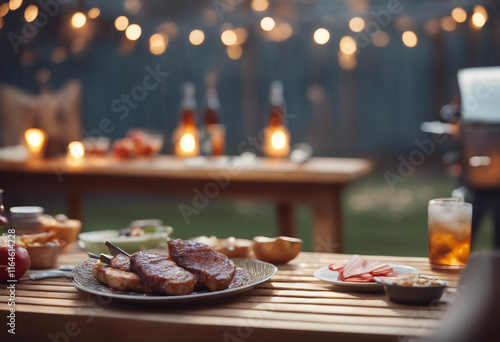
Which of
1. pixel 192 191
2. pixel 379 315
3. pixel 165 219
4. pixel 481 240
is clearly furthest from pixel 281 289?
pixel 165 219

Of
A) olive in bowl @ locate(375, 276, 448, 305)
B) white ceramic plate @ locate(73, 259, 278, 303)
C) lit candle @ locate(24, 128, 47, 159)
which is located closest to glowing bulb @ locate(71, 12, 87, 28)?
lit candle @ locate(24, 128, 47, 159)

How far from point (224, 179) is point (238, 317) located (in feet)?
6.94

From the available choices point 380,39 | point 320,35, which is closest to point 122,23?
point 320,35

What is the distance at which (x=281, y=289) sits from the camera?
1.32 metres

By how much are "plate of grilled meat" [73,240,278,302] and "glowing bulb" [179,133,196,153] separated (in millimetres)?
2400

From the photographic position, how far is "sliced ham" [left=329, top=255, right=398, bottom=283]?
1.32 m

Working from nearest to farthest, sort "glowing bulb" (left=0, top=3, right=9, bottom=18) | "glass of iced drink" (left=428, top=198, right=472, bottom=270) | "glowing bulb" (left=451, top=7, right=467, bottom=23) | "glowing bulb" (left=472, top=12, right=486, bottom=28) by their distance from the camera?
1. "glass of iced drink" (left=428, top=198, right=472, bottom=270)
2. "glowing bulb" (left=0, top=3, right=9, bottom=18)
3. "glowing bulb" (left=472, top=12, right=486, bottom=28)
4. "glowing bulb" (left=451, top=7, right=467, bottom=23)

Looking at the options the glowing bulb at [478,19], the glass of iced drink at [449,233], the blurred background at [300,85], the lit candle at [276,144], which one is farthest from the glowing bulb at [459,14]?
the glass of iced drink at [449,233]

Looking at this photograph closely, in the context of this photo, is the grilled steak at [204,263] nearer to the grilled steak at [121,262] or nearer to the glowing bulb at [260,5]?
the grilled steak at [121,262]

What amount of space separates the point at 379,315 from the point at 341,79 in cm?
573

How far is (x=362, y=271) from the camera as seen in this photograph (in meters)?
1.33

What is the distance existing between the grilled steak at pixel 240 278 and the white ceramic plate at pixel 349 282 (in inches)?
6.4

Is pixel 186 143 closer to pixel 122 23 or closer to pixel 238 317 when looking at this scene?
pixel 122 23

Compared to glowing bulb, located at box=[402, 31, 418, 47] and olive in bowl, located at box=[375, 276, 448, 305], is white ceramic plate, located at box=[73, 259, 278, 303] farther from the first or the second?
glowing bulb, located at box=[402, 31, 418, 47]
